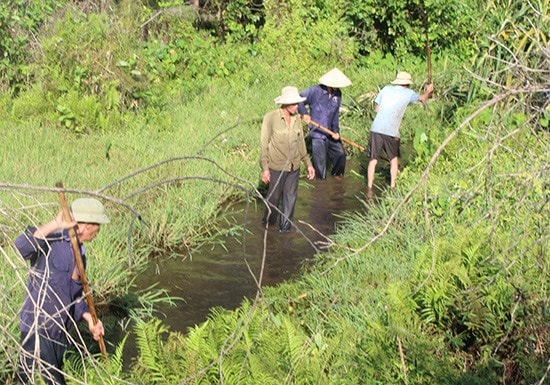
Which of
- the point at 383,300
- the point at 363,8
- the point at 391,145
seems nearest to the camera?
the point at 383,300

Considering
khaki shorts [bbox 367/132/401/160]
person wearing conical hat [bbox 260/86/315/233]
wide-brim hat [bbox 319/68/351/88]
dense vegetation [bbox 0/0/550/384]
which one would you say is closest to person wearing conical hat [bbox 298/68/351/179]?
wide-brim hat [bbox 319/68/351/88]

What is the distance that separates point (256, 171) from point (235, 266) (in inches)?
111

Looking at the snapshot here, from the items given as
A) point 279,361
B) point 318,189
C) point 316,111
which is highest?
point 279,361

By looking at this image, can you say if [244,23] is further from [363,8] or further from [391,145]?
[391,145]

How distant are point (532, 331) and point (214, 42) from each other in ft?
41.0

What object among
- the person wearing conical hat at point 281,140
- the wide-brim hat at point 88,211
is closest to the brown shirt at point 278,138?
the person wearing conical hat at point 281,140

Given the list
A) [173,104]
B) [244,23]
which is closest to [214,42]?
[244,23]

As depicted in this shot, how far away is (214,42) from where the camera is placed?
1772 centimetres

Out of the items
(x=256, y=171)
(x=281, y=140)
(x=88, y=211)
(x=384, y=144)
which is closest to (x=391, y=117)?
(x=384, y=144)

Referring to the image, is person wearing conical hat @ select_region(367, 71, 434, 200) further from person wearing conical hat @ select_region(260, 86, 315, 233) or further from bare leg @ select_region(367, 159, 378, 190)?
person wearing conical hat @ select_region(260, 86, 315, 233)

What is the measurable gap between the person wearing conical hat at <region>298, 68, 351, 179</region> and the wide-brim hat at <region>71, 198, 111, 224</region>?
649cm

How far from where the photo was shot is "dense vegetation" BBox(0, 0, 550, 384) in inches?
211

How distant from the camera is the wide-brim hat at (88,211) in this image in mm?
5668

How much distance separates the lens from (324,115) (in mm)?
12164
